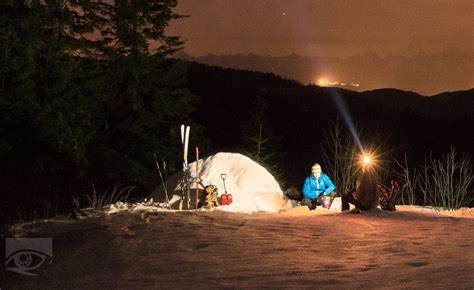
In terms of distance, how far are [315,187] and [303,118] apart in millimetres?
84951

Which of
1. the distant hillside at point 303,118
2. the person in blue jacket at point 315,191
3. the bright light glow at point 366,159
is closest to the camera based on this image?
the bright light glow at point 366,159

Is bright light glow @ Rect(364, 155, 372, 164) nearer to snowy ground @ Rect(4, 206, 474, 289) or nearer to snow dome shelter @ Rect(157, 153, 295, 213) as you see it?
snowy ground @ Rect(4, 206, 474, 289)

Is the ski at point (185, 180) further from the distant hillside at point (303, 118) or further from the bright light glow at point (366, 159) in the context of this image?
the distant hillside at point (303, 118)

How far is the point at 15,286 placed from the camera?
848cm

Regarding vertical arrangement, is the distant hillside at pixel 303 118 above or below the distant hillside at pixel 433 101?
below

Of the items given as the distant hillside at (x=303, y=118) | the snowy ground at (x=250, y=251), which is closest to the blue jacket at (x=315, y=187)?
the snowy ground at (x=250, y=251)

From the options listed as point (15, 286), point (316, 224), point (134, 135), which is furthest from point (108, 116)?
point (15, 286)

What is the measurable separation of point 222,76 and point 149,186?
96.3 metres

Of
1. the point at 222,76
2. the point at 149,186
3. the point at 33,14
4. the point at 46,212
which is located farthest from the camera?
the point at 222,76

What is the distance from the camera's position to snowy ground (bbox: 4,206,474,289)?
7488 millimetres

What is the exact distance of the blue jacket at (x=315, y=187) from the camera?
1565cm

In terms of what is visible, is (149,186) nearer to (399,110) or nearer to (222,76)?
(399,110)

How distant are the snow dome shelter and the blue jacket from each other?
0.70 meters

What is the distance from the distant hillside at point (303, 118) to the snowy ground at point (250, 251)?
186 feet
